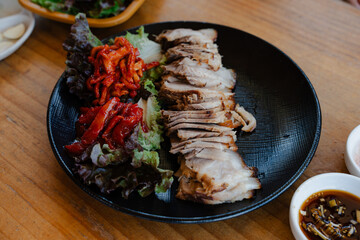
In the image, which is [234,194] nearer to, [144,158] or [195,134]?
[195,134]

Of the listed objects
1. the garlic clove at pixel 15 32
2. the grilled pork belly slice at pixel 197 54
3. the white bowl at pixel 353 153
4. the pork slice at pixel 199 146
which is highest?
the grilled pork belly slice at pixel 197 54

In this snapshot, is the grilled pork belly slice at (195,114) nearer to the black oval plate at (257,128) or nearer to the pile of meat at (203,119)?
the pile of meat at (203,119)

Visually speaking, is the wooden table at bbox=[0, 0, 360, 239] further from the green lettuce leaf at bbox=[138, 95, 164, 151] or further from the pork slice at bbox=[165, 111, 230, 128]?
the pork slice at bbox=[165, 111, 230, 128]

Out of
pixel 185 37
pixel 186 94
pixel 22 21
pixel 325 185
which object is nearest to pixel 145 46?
pixel 185 37

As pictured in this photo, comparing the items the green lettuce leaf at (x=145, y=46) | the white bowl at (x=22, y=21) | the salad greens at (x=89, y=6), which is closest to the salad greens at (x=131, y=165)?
the green lettuce leaf at (x=145, y=46)

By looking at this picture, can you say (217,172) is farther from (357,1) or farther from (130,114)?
(357,1)

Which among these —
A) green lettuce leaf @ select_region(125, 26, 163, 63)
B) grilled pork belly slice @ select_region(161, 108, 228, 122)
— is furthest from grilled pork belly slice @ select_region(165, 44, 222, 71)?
grilled pork belly slice @ select_region(161, 108, 228, 122)

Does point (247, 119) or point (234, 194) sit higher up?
point (247, 119)

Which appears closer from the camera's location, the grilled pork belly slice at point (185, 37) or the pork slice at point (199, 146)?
the pork slice at point (199, 146)
